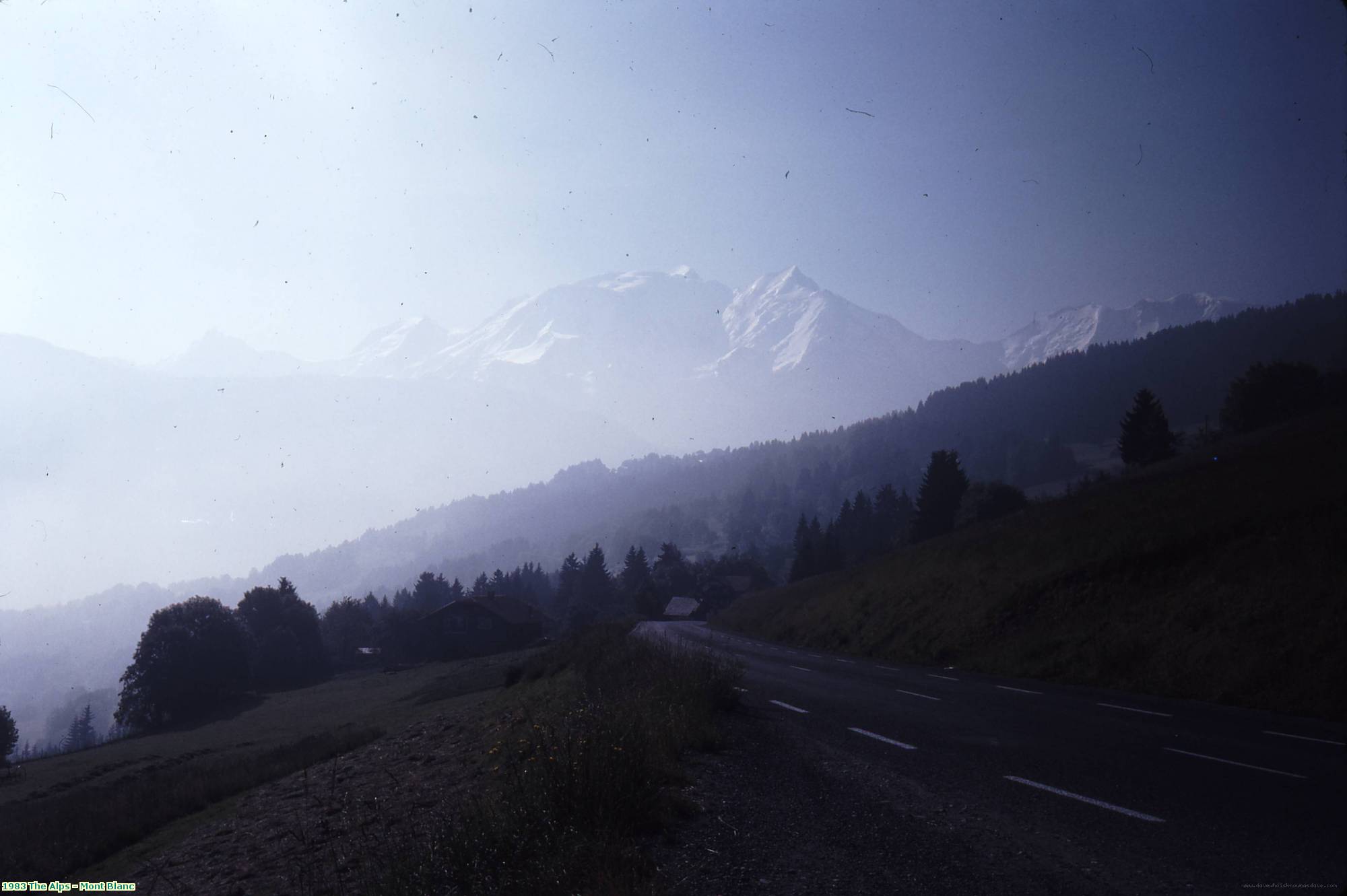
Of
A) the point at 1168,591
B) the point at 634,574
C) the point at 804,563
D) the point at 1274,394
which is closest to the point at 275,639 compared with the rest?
the point at 1168,591

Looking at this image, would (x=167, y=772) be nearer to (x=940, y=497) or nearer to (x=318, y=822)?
(x=318, y=822)

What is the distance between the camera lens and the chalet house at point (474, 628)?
187 feet

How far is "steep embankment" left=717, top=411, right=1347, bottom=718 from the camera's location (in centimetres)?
1370

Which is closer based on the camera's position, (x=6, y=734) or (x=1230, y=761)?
(x=1230, y=761)

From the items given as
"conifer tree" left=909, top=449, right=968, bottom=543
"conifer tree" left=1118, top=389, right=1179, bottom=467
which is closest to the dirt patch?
"conifer tree" left=909, top=449, right=968, bottom=543

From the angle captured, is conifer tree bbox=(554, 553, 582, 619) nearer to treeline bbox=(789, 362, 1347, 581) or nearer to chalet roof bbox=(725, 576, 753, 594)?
chalet roof bbox=(725, 576, 753, 594)

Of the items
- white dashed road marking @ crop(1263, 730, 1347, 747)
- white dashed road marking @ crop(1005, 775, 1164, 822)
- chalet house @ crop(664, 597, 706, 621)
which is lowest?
chalet house @ crop(664, 597, 706, 621)

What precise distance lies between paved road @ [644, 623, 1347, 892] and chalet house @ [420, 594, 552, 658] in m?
47.1

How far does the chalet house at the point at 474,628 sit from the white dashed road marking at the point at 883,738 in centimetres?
4946

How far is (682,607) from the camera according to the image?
100000mm

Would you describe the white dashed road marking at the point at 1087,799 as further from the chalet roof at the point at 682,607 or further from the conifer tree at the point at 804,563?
the chalet roof at the point at 682,607

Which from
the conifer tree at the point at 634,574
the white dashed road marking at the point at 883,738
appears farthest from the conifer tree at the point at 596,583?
the white dashed road marking at the point at 883,738

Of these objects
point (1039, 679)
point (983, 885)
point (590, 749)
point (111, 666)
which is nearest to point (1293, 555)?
point (1039, 679)

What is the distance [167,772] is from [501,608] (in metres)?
39.4
